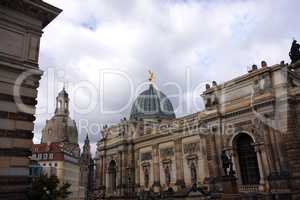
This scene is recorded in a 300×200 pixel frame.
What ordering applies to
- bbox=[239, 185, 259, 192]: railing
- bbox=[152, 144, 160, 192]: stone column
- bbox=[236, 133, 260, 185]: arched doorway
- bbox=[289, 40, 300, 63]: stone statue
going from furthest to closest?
bbox=[152, 144, 160, 192]: stone column, bbox=[289, 40, 300, 63]: stone statue, bbox=[236, 133, 260, 185]: arched doorway, bbox=[239, 185, 259, 192]: railing

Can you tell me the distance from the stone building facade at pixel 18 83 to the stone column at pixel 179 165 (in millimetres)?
29341

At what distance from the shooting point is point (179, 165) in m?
39.3

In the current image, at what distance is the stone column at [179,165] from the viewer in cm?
3834

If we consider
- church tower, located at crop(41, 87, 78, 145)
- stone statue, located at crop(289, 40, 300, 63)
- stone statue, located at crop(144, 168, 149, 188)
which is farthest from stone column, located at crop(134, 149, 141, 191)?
church tower, located at crop(41, 87, 78, 145)

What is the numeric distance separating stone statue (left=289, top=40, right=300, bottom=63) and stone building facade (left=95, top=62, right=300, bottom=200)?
2101 millimetres

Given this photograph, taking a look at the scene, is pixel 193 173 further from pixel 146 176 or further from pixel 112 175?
pixel 112 175

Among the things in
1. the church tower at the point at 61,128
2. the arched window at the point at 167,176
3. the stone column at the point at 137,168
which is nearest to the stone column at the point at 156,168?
the arched window at the point at 167,176

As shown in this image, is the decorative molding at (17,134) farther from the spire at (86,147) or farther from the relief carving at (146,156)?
the spire at (86,147)

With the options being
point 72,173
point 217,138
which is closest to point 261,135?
point 217,138

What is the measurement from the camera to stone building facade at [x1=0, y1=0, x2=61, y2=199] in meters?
10.9

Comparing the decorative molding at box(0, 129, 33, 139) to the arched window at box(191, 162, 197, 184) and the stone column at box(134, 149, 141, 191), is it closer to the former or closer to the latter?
the arched window at box(191, 162, 197, 184)

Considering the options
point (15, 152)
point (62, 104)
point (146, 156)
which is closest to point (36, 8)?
point (15, 152)

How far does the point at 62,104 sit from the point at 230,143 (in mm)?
85763

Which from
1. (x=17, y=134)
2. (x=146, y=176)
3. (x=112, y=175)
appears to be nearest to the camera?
(x=17, y=134)
